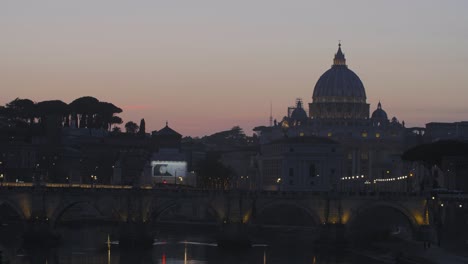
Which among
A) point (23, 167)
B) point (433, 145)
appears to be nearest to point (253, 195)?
point (433, 145)

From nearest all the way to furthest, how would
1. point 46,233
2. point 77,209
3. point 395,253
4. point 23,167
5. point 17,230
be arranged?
point 395,253, point 46,233, point 17,230, point 77,209, point 23,167

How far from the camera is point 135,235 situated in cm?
12669

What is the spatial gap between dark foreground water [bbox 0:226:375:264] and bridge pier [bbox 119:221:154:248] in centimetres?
81

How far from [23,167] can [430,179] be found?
197 ft

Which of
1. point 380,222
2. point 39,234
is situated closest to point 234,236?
point 39,234

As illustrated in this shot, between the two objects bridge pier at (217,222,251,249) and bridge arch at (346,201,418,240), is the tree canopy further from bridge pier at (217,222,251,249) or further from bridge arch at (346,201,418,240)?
bridge pier at (217,222,251,249)

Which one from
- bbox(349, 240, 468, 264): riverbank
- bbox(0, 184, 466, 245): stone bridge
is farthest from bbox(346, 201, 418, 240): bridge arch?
bbox(349, 240, 468, 264): riverbank

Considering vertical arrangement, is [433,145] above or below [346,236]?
above

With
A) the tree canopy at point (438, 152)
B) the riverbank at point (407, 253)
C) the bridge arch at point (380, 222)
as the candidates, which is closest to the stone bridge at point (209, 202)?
the bridge arch at point (380, 222)

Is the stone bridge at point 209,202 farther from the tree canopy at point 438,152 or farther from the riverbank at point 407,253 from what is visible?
the tree canopy at point 438,152

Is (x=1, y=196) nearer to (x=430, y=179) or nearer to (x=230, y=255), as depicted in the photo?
(x=230, y=255)

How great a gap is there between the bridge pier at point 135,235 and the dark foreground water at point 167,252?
81cm

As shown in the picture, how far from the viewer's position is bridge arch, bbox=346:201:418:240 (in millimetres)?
127938

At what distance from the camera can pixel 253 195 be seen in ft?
425
